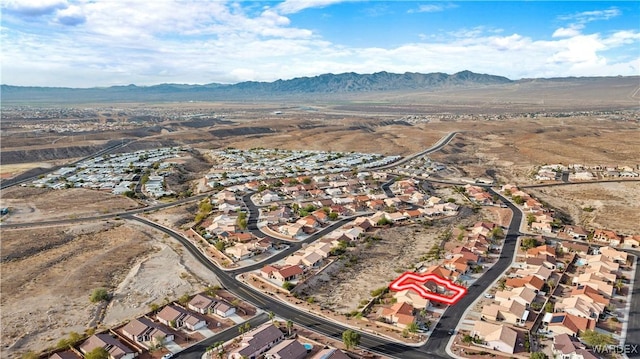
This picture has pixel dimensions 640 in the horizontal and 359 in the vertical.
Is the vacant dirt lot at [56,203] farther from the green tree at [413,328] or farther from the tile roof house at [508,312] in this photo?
the tile roof house at [508,312]

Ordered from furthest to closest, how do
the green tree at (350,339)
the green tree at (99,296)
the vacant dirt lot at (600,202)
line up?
the vacant dirt lot at (600,202) → the green tree at (99,296) → the green tree at (350,339)

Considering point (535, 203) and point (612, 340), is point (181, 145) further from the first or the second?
point (612, 340)

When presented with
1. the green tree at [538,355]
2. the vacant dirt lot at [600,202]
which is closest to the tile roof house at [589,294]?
the green tree at [538,355]

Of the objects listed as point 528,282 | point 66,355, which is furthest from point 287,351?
point 528,282

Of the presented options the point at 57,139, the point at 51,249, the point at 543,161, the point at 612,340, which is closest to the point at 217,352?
the point at 612,340

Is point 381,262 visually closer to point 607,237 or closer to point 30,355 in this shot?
point 607,237

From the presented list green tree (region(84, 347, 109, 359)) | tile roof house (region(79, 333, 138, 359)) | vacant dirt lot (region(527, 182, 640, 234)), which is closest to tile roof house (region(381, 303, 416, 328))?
tile roof house (region(79, 333, 138, 359))
